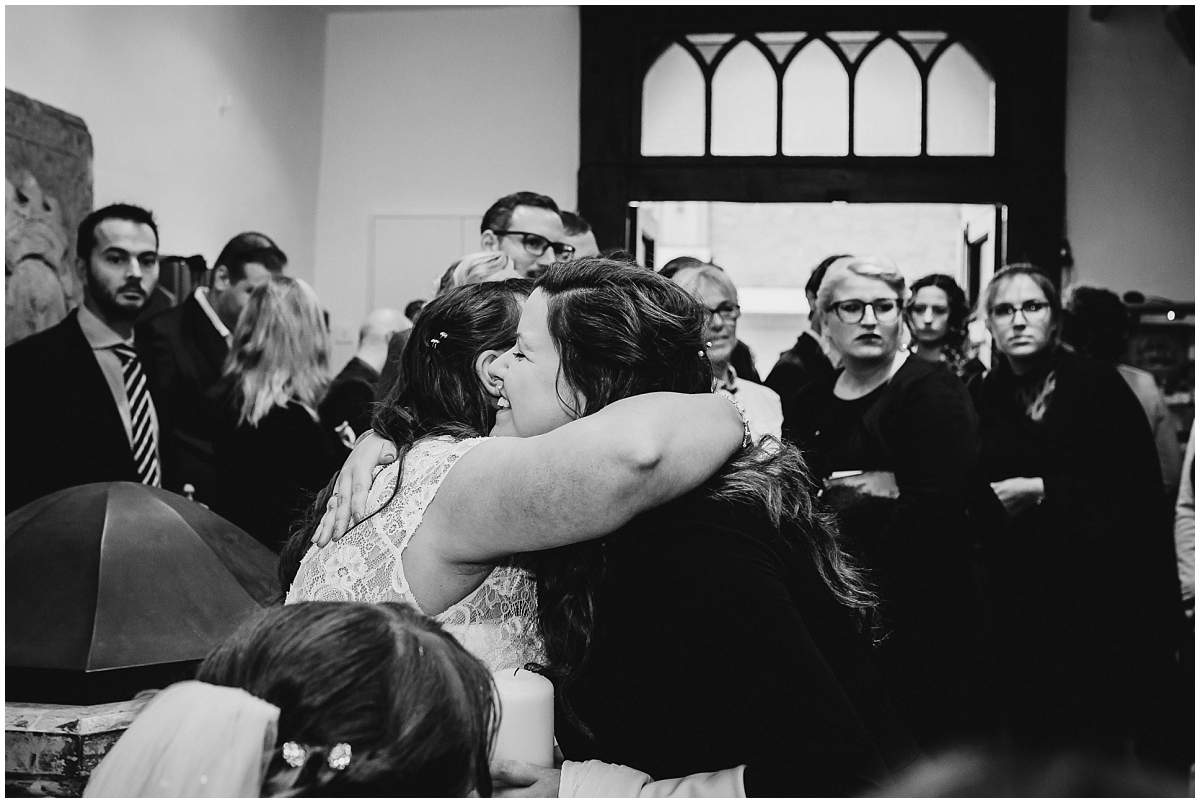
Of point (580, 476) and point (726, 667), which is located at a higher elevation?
point (580, 476)

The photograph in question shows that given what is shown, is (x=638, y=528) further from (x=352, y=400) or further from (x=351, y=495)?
(x=352, y=400)

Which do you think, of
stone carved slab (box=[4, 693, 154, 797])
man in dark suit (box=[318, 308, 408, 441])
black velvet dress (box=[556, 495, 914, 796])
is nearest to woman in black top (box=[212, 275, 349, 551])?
man in dark suit (box=[318, 308, 408, 441])

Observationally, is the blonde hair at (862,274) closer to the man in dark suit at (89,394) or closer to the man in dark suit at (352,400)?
the man in dark suit at (352,400)

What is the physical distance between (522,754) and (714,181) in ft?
20.1

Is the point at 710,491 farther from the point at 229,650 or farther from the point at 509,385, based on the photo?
the point at 229,650

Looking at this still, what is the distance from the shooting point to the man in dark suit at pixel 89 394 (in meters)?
3.27

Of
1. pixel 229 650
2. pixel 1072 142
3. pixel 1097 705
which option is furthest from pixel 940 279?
pixel 229 650

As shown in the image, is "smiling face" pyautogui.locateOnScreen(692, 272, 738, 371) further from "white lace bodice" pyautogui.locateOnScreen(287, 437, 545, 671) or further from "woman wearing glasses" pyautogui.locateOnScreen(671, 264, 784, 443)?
"white lace bodice" pyautogui.locateOnScreen(287, 437, 545, 671)

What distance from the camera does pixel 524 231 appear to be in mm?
3111

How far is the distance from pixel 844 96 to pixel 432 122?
2.46m

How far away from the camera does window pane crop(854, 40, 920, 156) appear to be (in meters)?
6.96

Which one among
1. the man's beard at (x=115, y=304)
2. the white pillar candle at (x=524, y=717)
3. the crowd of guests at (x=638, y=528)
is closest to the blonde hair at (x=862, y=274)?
the crowd of guests at (x=638, y=528)

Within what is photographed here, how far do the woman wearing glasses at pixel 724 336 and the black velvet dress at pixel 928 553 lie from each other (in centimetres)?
31

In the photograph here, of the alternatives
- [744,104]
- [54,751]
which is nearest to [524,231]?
[54,751]
